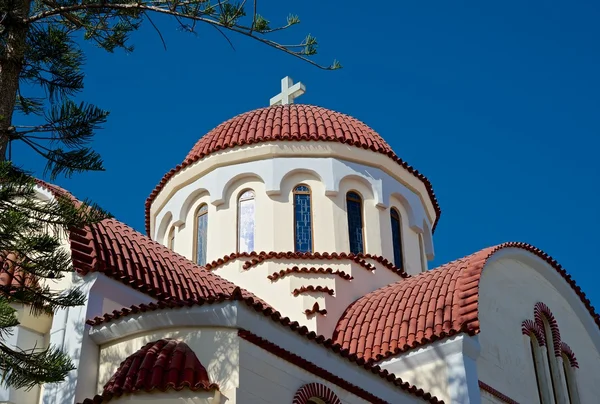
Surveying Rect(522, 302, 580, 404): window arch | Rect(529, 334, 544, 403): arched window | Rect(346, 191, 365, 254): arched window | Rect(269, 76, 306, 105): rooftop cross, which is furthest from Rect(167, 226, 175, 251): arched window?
Rect(529, 334, 544, 403): arched window

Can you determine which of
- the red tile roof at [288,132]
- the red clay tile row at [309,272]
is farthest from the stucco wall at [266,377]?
the red tile roof at [288,132]

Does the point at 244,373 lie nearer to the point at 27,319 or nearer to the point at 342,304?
the point at 27,319

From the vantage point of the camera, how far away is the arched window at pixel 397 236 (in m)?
19.1

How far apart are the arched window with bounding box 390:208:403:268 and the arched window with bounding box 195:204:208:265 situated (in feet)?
12.3

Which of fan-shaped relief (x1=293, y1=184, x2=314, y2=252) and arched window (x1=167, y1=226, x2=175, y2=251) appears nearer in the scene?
fan-shaped relief (x1=293, y1=184, x2=314, y2=252)

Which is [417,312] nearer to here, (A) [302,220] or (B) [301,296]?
(B) [301,296]

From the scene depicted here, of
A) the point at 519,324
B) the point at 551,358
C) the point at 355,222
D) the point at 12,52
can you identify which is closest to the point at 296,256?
the point at 355,222

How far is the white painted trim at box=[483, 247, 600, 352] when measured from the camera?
56.1 ft

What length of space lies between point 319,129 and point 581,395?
7111mm

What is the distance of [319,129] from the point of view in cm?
1944

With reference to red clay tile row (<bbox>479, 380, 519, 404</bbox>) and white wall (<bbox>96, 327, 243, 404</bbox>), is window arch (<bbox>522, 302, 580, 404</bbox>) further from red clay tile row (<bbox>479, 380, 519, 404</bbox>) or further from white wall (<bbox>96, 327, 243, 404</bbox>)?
white wall (<bbox>96, 327, 243, 404</bbox>)

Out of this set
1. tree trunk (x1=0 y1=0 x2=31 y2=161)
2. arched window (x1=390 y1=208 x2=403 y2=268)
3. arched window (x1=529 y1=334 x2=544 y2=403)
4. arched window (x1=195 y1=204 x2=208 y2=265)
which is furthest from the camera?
arched window (x1=390 y1=208 x2=403 y2=268)

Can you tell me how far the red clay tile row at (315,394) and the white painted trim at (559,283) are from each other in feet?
18.8

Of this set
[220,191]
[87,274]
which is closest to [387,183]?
[220,191]
